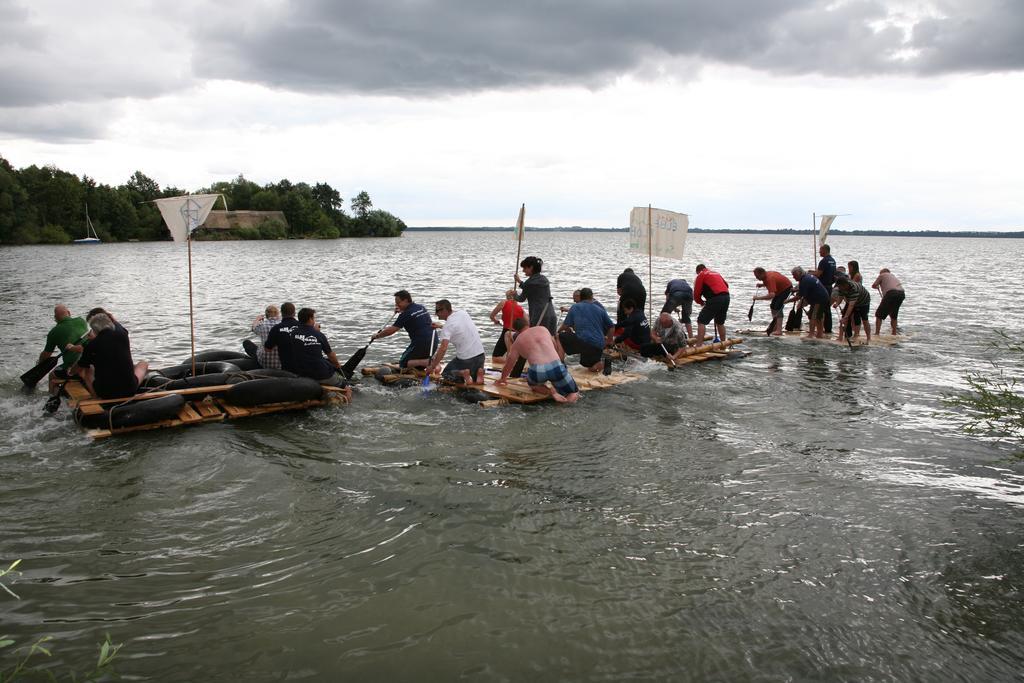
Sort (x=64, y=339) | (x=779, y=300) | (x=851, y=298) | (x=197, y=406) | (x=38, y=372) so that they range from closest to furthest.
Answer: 1. (x=197, y=406)
2. (x=64, y=339)
3. (x=38, y=372)
4. (x=851, y=298)
5. (x=779, y=300)

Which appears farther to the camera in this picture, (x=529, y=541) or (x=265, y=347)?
(x=265, y=347)

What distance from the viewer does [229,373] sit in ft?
37.0

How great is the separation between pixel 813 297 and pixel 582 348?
8518 mm

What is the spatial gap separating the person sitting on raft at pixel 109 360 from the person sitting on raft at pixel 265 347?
7.38 feet

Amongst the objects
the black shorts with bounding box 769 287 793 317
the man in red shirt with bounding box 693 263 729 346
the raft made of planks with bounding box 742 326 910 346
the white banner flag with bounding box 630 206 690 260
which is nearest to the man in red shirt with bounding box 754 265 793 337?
the black shorts with bounding box 769 287 793 317

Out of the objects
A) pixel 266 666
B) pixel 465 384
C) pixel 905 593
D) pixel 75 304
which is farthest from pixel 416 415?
pixel 75 304

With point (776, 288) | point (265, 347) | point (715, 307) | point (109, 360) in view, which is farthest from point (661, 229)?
point (109, 360)

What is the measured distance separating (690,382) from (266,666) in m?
11.0

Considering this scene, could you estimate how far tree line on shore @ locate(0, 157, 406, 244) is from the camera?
9250 cm

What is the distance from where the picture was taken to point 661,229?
55.8 ft

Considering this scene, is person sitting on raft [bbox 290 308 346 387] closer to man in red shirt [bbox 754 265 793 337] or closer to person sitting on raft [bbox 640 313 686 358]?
person sitting on raft [bbox 640 313 686 358]

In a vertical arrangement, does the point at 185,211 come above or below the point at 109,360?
above

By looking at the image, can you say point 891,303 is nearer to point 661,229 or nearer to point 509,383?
point 661,229

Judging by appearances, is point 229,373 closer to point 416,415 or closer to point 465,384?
Answer: point 416,415
